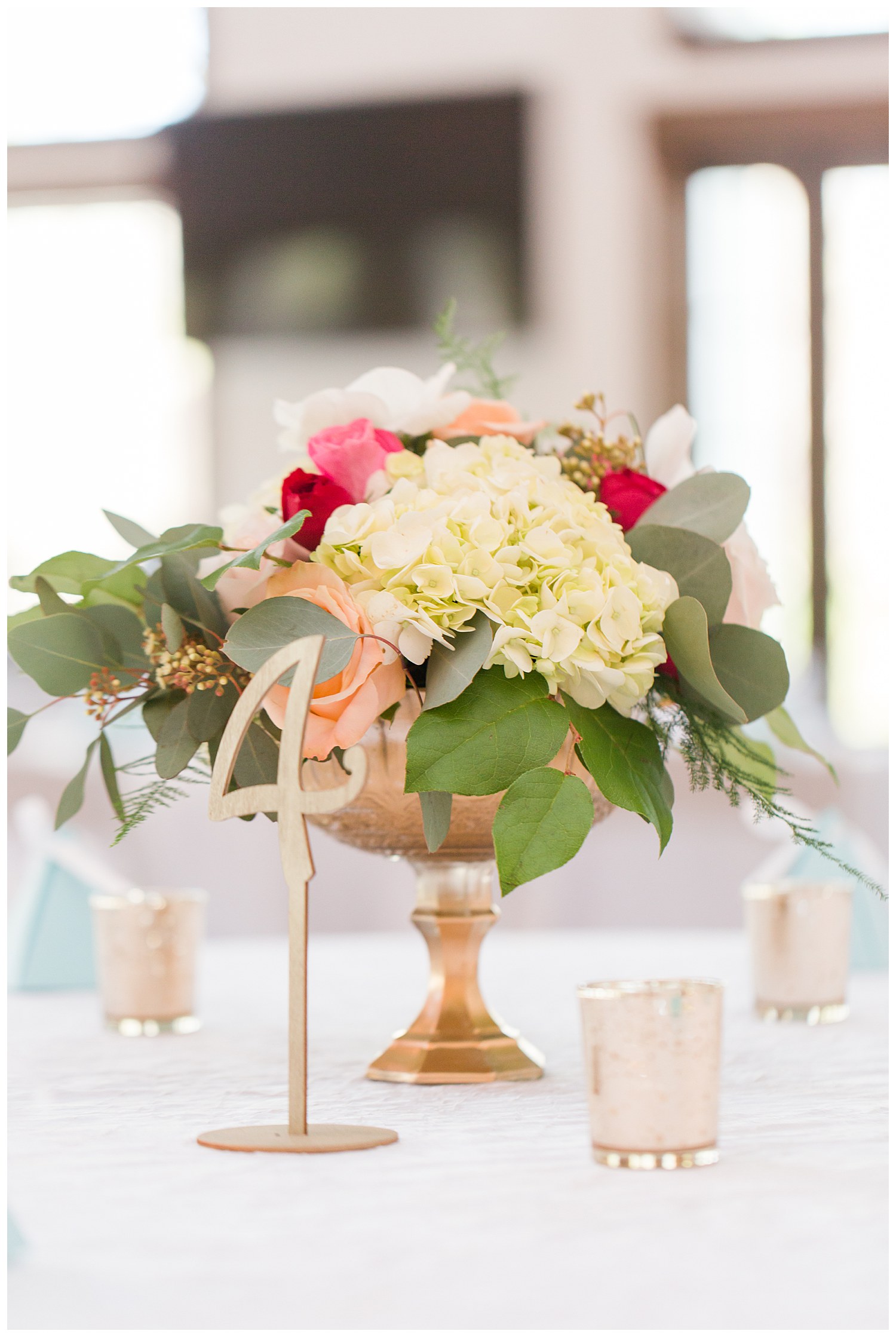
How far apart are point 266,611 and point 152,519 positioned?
3643 millimetres

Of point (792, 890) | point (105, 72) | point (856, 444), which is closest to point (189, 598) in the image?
point (792, 890)

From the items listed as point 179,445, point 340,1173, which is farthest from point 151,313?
point 340,1173

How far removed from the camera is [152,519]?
418 centimetres

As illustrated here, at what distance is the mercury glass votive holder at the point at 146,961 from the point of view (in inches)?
36.9

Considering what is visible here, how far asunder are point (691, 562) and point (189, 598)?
0.91 ft

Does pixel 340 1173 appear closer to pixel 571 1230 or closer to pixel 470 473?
pixel 571 1230

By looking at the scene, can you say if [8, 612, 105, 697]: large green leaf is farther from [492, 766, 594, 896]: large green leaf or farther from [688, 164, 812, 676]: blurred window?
[688, 164, 812, 676]: blurred window

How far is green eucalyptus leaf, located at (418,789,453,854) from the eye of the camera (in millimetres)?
677

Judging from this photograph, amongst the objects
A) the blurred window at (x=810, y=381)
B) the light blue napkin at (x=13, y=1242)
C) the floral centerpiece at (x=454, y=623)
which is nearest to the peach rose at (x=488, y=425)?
the floral centerpiece at (x=454, y=623)

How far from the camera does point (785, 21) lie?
3.85 m

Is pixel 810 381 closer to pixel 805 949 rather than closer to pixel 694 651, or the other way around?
pixel 805 949

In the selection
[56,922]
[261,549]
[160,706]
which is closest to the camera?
[261,549]

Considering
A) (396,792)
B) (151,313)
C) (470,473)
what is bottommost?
(396,792)

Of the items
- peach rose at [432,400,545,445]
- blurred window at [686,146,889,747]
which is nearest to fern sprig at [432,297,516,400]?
peach rose at [432,400,545,445]
